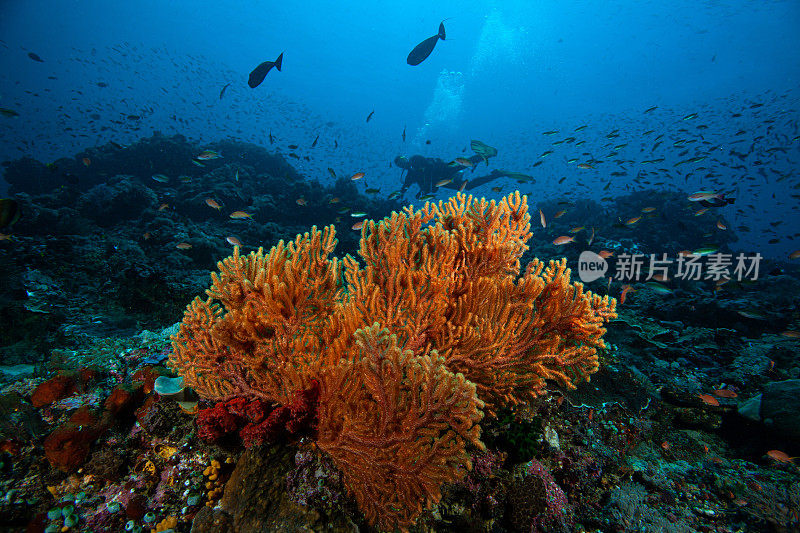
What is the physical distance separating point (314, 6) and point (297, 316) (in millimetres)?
125442

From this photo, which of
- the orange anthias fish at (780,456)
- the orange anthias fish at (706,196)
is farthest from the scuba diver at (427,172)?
the orange anthias fish at (780,456)

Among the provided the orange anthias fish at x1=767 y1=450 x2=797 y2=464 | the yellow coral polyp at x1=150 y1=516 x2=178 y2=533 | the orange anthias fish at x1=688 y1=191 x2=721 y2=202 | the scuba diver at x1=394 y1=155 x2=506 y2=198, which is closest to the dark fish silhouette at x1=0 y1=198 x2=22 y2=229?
the yellow coral polyp at x1=150 y1=516 x2=178 y2=533

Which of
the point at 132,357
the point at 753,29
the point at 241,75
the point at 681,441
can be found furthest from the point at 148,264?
the point at 241,75

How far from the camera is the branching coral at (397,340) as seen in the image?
1973 mm

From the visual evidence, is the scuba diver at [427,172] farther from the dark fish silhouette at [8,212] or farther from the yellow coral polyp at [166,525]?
the yellow coral polyp at [166,525]

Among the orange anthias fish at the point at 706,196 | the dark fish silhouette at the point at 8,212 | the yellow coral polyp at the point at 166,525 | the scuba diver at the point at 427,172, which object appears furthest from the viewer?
the scuba diver at the point at 427,172

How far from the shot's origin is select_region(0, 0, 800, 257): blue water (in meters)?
60.9

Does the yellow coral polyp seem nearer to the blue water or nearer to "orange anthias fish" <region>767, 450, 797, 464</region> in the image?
"orange anthias fish" <region>767, 450, 797, 464</region>

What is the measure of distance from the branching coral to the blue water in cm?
5768

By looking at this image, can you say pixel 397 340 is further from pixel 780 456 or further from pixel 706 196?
pixel 706 196

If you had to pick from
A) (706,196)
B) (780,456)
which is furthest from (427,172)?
(780,456)

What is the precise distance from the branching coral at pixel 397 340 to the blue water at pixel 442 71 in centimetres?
5768

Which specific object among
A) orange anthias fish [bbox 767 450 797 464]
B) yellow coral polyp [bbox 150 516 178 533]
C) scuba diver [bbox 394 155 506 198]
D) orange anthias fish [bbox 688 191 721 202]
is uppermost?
scuba diver [bbox 394 155 506 198]

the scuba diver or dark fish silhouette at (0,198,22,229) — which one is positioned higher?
the scuba diver
